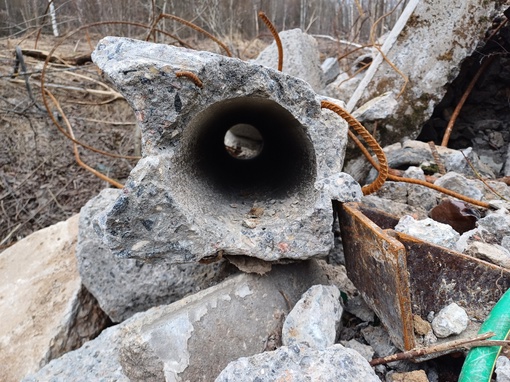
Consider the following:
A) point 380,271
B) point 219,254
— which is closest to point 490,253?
point 380,271

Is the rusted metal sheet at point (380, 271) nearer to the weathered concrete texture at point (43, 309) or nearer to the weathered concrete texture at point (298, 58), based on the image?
the weathered concrete texture at point (43, 309)

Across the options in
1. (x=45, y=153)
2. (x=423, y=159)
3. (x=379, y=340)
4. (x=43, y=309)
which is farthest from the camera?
(x=45, y=153)

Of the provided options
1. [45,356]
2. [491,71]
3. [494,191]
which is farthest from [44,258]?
[491,71]

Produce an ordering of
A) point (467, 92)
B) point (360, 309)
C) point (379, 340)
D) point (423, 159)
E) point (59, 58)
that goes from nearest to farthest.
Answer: point (379, 340)
point (360, 309)
point (423, 159)
point (467, 92)
point (59, 58)

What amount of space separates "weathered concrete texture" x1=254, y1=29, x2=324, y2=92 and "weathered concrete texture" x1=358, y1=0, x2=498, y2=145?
34.2 inches

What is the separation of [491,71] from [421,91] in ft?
2.78

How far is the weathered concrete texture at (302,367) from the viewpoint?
3.71ft


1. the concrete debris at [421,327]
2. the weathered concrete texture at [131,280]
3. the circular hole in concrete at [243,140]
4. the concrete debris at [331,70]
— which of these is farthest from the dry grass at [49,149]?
the concrete debris at [421,327]

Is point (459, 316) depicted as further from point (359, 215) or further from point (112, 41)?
point (112, 41)

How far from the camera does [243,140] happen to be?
14.3 ft

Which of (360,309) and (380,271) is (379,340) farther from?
(380,271)

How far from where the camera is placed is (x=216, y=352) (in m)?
1.45

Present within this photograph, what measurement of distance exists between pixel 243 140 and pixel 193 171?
2.50 m

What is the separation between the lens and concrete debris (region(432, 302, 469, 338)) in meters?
1.35
